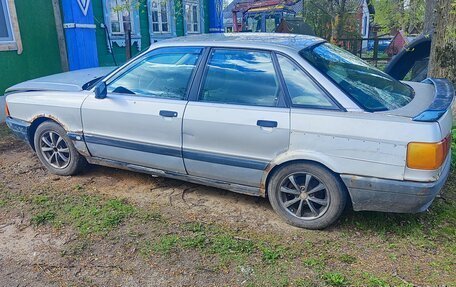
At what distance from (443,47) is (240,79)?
3.32m

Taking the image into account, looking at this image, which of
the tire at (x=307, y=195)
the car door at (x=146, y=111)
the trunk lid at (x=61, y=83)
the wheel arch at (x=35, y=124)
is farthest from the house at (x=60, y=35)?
the tire at (x=307, y=195)

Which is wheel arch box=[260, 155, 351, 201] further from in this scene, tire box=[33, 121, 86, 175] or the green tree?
the green tree

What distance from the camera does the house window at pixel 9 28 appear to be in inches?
276

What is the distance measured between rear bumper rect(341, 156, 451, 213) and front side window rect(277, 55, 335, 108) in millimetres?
636

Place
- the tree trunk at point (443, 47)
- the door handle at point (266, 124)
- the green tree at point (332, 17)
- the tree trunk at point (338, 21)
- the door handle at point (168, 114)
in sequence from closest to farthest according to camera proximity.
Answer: the door handle at point (266, 124)
the door handle at point (168, 114)
the tree trunk at point (443, 47)
the tree trunk at point (338, 21)
the green tree at point (332, 17)

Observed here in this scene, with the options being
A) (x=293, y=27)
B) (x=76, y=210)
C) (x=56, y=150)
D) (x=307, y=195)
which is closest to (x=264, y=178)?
(x=307, y=195)

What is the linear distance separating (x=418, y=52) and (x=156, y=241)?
222 inches

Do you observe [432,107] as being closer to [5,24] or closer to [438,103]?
[438,103]

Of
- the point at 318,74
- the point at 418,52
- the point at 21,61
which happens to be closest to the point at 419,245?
the point at 318,74

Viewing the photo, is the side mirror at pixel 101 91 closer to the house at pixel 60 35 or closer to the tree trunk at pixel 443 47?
the tree trunk at pixel 443 47

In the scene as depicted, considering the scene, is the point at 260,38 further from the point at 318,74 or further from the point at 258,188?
the point at 258,188

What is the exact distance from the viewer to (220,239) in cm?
311

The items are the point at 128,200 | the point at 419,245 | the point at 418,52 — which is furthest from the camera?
the point at 418,52

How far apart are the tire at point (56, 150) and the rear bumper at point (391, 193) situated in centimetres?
300
